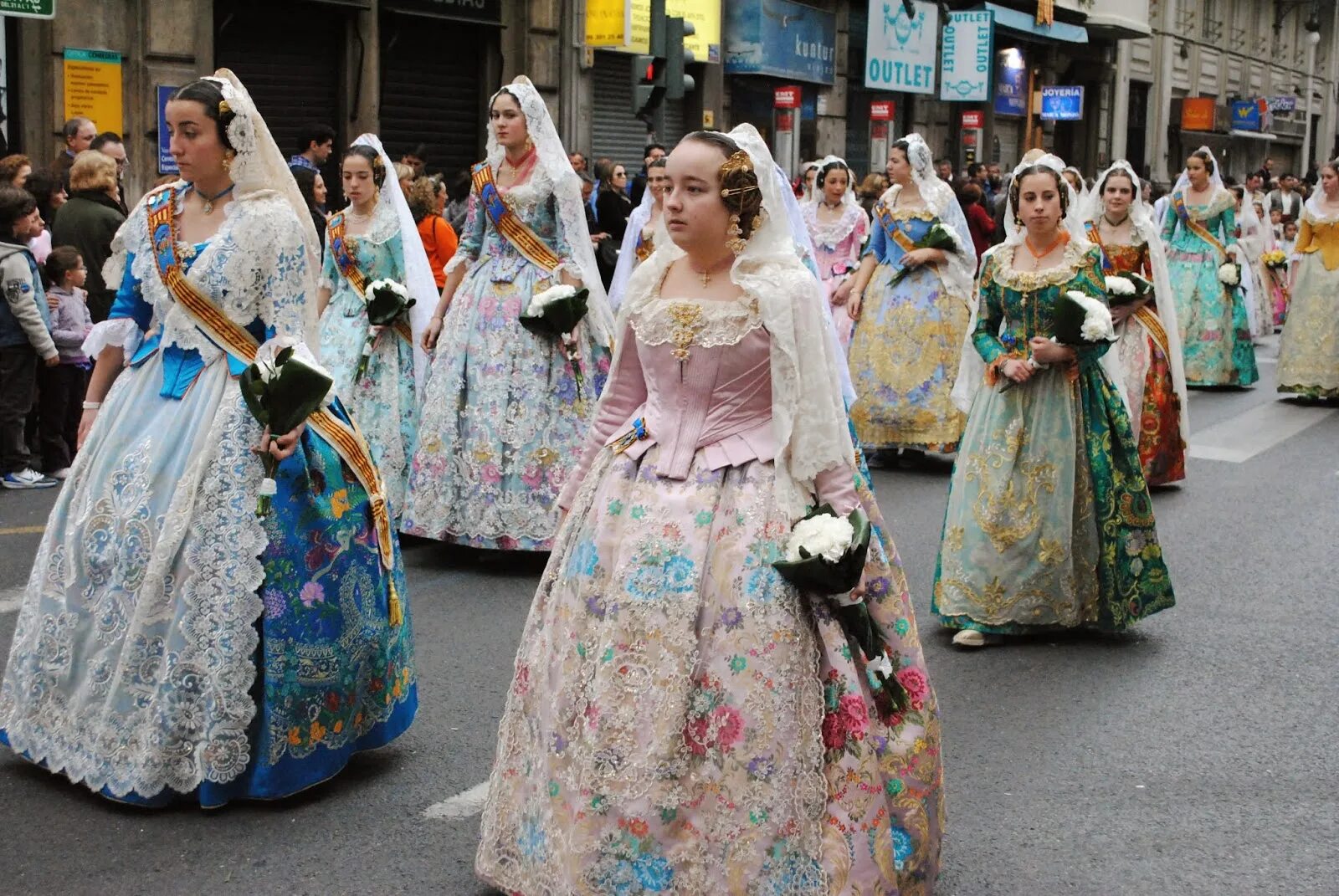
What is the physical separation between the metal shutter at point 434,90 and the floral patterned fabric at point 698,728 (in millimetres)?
15809

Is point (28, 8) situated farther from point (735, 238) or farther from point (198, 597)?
point (735, 238)

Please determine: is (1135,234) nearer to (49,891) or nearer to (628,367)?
(628,367)

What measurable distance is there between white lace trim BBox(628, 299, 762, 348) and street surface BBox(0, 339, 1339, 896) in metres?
1.52

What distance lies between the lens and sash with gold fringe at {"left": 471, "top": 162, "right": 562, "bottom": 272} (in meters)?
8.18

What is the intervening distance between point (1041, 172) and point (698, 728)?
379 cm

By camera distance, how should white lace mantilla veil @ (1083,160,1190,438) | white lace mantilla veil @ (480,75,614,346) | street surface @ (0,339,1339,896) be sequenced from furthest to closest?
white lace mantilla veil @ (1083,160,1190,438)
white lace mantilla veil @ (480,75,614,346)
street surface @ (0,339,1339,896)

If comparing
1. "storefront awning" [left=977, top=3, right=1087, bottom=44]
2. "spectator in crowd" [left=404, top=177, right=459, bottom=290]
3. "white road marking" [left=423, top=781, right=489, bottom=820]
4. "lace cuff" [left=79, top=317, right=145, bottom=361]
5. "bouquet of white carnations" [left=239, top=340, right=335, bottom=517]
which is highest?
"storefront awning" [left=977, top=3, right=1087, bottom=44]

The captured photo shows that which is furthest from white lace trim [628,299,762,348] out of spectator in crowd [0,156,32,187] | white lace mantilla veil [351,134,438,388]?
spectator in crowd [0,156,32,187]

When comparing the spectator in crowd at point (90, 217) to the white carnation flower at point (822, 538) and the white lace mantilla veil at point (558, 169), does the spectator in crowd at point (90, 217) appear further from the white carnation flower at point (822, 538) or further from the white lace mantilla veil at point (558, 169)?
the white carnation flower at point (822, 538)

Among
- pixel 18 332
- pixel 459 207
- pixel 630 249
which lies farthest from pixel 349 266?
pixel 459 207

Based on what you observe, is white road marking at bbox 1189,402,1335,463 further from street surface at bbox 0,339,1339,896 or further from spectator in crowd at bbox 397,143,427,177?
spectator in crowd at bbox 397,143,427,177

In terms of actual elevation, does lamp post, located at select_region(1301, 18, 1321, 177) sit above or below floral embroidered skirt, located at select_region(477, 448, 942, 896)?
above

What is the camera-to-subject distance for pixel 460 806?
198 inches

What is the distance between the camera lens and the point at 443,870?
4.57 metres
